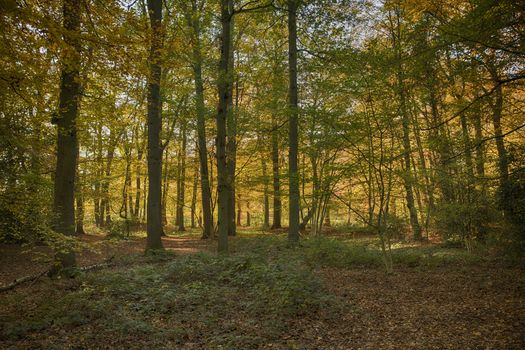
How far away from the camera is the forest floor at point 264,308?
4641mm

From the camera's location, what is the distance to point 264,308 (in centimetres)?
577

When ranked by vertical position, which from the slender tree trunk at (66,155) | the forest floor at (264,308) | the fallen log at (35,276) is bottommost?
the forest floor at (264,308)

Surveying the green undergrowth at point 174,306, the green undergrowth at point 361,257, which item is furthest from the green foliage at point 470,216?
the green undergrowth at point 174,306

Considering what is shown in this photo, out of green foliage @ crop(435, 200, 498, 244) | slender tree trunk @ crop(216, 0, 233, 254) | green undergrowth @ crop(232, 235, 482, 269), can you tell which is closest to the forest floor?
green undergrowth @ crop(232, 235, 482, 269)

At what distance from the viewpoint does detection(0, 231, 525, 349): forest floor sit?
4641 mm

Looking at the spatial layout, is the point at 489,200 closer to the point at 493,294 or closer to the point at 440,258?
the point at 440,258

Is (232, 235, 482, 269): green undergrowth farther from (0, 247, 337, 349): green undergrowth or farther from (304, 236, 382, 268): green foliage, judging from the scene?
(0, 247, 337, 349): green undergrowth

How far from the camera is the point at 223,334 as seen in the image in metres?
4.88

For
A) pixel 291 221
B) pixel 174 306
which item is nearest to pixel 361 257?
pixel 291 221

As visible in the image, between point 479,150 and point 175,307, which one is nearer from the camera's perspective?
point 175,307

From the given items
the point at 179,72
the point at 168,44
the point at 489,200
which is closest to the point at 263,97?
the point at 179,72

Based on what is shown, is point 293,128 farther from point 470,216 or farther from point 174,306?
point 174,306

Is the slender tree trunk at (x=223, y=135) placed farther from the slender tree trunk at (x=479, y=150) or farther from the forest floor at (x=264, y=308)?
the slender tree trunk at (x=479, y=150)

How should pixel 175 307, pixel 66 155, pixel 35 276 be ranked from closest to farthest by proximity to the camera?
pixel 175 307 < pixel 35 276 < pixel 66 155
